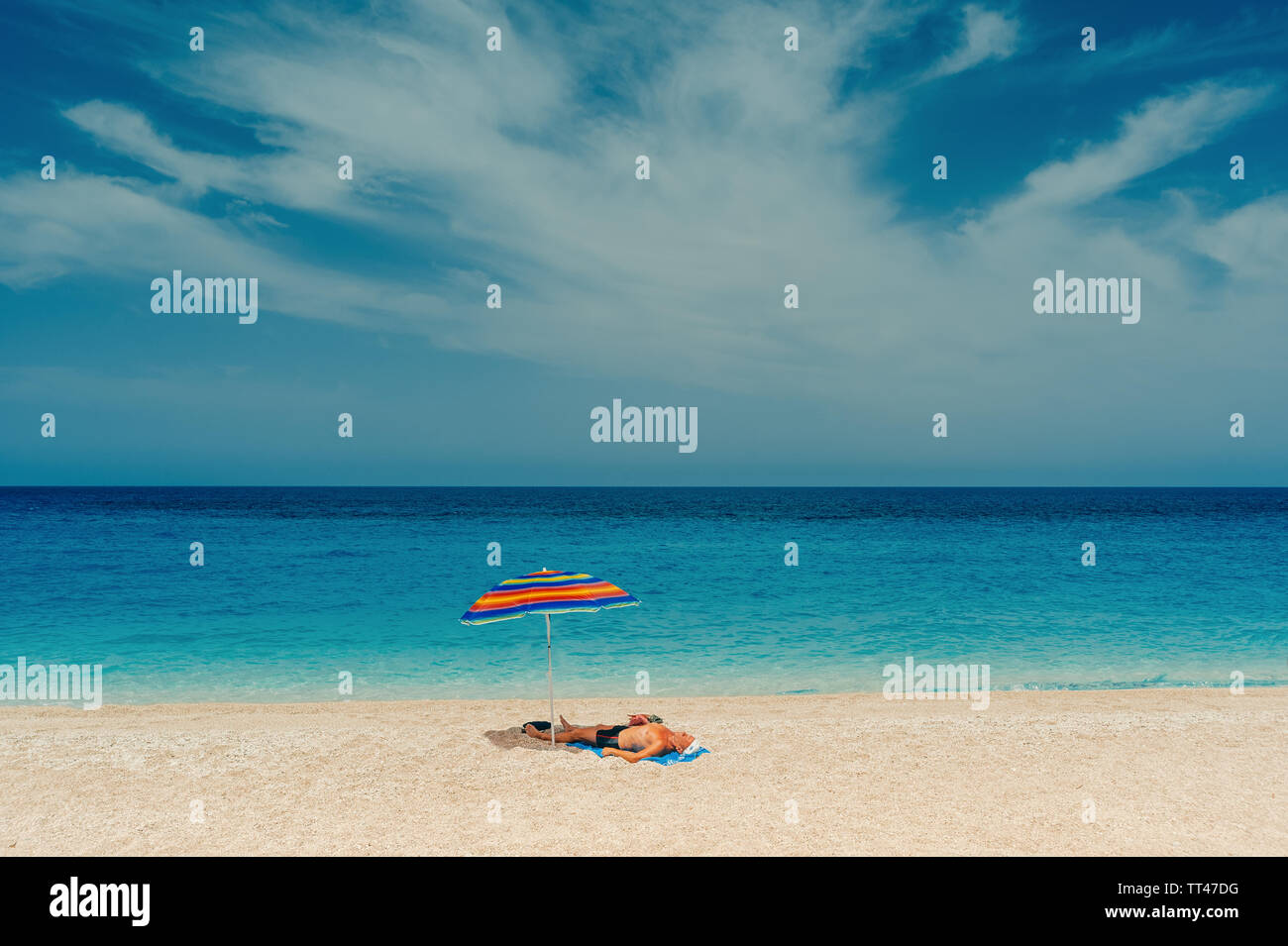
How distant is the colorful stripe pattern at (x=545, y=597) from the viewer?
30.1ft

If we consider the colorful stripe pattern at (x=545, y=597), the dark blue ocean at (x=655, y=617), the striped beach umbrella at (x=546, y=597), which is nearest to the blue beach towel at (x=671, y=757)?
the striped beach umbrella at (x=546, y=597)

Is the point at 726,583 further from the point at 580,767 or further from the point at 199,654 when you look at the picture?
the point at 580,767

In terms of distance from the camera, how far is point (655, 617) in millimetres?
23297

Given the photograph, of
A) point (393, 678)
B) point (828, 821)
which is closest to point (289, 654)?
point (393, 678)

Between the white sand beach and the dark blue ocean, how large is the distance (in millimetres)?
4034

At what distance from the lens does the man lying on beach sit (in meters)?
9.37

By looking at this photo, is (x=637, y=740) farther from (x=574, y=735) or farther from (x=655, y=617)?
(x=655, y=617)

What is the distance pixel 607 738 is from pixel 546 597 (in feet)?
7.27

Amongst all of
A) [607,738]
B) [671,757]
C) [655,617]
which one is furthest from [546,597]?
[655,617]

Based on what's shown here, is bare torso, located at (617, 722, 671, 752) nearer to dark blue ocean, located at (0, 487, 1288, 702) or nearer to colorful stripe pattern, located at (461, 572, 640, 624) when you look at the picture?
colorful stripe pattern, located at (461, 572, 640, 624)

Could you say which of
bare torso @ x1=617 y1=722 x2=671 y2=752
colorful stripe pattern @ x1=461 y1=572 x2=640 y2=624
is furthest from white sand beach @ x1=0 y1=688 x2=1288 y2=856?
colorful stripe pattern @ x1=461 y1=572 x2=640 y2=624

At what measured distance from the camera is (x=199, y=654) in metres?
17.9

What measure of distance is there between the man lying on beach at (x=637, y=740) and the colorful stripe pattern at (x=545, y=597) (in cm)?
170

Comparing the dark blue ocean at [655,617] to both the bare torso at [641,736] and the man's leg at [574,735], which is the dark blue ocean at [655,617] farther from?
the bare torso at [641,736]
